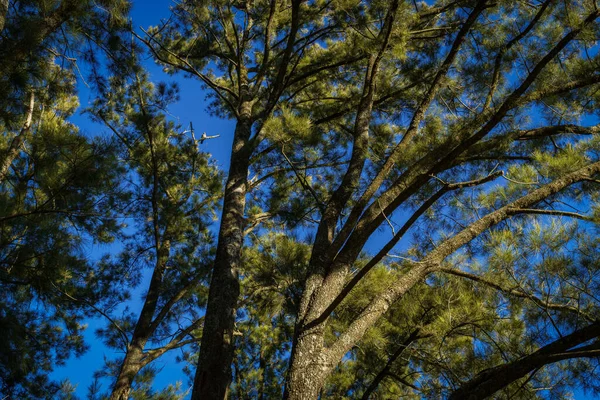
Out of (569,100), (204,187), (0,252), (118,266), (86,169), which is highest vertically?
(204,187)

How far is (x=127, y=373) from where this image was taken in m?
3.75

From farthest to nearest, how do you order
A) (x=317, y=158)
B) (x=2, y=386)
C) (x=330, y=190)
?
1. (x=330, y=190)
2. (x=317, y=158)
3. (x=2, y=386)

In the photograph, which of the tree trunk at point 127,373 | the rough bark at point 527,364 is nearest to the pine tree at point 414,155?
the rough bark at point 527,364

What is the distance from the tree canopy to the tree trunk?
0.01 meters

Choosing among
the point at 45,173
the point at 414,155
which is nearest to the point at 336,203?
the point at 414,155

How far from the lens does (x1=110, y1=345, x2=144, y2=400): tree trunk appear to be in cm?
365

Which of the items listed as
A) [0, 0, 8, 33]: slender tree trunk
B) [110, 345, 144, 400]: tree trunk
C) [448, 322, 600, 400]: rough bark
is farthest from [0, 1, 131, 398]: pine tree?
[448, 322, 600, 400]: rough bark

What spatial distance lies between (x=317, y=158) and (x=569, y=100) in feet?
7.01

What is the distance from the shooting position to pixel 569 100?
2920mm

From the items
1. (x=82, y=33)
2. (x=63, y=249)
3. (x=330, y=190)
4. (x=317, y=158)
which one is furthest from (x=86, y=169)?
(x=330, y=190)

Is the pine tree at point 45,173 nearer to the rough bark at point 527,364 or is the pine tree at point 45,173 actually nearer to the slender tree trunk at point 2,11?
the slender tree trunk at point 2,11

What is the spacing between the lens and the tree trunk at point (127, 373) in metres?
3.65

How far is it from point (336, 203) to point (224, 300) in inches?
30.8

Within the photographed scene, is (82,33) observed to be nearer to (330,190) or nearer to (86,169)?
(86,169)
